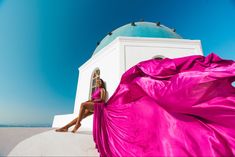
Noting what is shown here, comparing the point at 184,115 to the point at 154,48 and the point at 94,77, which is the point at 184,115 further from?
the point at 94,77

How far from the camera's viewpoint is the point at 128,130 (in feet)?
7.66

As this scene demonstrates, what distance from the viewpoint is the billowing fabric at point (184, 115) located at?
1468 millimetres

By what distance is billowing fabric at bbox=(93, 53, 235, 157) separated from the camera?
4.82 feet

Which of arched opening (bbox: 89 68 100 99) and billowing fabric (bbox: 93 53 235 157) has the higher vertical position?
arched opening (bbox: 89 68 100 99)

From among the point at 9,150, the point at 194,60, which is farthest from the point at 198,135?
the point at 9,150

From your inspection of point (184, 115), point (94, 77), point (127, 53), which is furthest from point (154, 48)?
point (184, 115)

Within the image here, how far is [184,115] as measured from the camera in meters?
1.76

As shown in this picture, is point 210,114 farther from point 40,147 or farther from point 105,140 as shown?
point 40,147

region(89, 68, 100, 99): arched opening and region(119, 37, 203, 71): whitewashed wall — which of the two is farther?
region(89, 68, 100, 99): arched opening

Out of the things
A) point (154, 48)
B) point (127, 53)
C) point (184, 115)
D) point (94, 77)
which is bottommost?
point (184, 115)

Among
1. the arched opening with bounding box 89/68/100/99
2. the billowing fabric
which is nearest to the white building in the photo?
the arched opening with bounding box 89/68/100/99

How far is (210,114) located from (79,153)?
1954mm

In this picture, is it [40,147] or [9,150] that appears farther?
[40,147]

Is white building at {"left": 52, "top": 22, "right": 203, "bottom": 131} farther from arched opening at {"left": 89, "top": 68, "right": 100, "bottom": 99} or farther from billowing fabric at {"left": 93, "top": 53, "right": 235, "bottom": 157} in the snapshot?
billowing fabric at {"left": 93, "top": 53, "right": 235, "bottom": 157}
